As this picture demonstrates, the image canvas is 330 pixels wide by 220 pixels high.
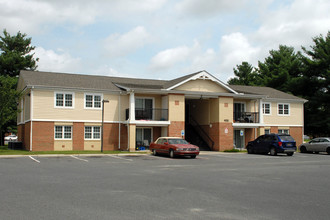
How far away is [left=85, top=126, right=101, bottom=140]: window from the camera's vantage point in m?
32.1

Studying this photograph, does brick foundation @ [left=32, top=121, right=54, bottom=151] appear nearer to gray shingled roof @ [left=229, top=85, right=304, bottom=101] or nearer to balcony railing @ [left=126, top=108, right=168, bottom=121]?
balcony railing @ [left=126, top=108, right=168, bottom=121]

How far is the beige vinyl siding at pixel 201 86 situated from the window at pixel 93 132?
8163 mm

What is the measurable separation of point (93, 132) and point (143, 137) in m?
4.76

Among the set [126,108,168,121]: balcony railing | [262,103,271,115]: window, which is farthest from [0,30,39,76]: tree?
[262,103,271,115]: window

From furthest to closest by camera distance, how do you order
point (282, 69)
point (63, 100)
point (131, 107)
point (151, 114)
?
point (282, 69) < point (151, 114) < point (131, 107) < point (63, 100)

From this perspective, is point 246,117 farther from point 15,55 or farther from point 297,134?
point 15,55

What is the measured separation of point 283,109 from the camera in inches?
1604

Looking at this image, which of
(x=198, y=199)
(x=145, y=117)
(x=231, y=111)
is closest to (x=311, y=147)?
(x=231, y=111)

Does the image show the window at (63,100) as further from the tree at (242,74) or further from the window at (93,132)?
the tree at (242,74)

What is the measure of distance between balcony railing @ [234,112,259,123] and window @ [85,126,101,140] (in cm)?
1384

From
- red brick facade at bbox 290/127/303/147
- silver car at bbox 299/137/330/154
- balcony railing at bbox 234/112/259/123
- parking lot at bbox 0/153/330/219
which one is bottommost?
parking lot at bbox 0/153/330/219

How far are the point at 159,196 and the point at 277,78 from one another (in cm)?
5051

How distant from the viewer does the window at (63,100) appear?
30.9 meters

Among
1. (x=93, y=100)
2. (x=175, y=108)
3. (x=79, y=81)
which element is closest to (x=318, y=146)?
(x=175, y=108)
